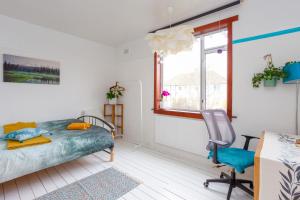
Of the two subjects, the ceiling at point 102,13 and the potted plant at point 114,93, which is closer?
the ceiling at point 102,13

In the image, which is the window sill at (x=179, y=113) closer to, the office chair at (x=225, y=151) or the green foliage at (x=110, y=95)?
the office chair at (x=225, y=151)

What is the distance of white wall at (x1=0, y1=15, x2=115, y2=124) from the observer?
9.31 ft

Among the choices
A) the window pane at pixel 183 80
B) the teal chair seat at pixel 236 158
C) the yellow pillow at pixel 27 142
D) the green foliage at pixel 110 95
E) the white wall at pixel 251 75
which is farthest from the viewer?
the green foliage at pixel 110 95

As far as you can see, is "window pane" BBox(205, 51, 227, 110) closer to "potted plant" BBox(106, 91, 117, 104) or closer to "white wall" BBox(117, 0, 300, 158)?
"white wall" BBox(117, 0, 300, 158)

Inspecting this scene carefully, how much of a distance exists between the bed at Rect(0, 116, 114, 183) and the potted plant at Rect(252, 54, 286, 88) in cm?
255

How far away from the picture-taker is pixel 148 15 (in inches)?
109

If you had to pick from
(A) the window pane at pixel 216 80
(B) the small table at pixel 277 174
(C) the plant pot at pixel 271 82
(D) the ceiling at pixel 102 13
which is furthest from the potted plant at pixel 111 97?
(B) the small table at pixel 277 174

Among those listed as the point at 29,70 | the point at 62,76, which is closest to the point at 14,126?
the point at 29,70

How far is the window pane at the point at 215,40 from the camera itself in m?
2.63

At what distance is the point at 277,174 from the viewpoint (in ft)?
3.59

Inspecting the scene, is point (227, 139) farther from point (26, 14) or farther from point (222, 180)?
point (26, 14)

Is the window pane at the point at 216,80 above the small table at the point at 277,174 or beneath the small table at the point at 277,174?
above

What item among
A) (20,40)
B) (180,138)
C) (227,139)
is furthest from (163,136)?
(20,40)

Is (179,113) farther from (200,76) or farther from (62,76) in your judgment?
(62,76)
